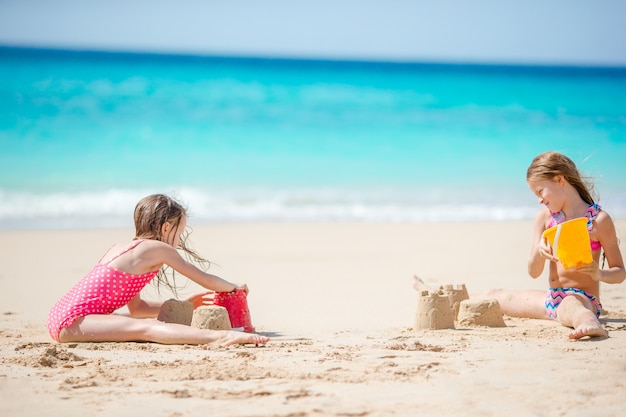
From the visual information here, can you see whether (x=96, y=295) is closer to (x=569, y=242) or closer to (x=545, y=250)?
(x=545, y=250)

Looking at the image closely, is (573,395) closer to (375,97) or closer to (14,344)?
(14,344)

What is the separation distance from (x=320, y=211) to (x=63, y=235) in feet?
12.1

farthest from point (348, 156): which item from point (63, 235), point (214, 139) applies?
point (63, 235)

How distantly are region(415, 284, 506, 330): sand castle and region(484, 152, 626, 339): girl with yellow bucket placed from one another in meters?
0.36

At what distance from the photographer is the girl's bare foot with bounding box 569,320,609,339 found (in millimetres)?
4301

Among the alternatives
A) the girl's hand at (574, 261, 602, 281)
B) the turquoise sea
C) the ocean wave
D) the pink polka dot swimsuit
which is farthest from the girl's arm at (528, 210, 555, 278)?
the ocean wave

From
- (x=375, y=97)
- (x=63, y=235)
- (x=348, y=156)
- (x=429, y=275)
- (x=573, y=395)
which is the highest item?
(x=375, y=97)

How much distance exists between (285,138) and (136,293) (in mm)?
13407

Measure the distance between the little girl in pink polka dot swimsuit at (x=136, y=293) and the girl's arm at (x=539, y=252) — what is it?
167 centimetres

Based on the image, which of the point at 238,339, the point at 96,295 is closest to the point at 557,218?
the point at 238,339

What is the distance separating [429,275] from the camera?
7.06 metres

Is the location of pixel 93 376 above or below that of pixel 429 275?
below

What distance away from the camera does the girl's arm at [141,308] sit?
16.2 feet

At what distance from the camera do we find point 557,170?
4.86 meters
